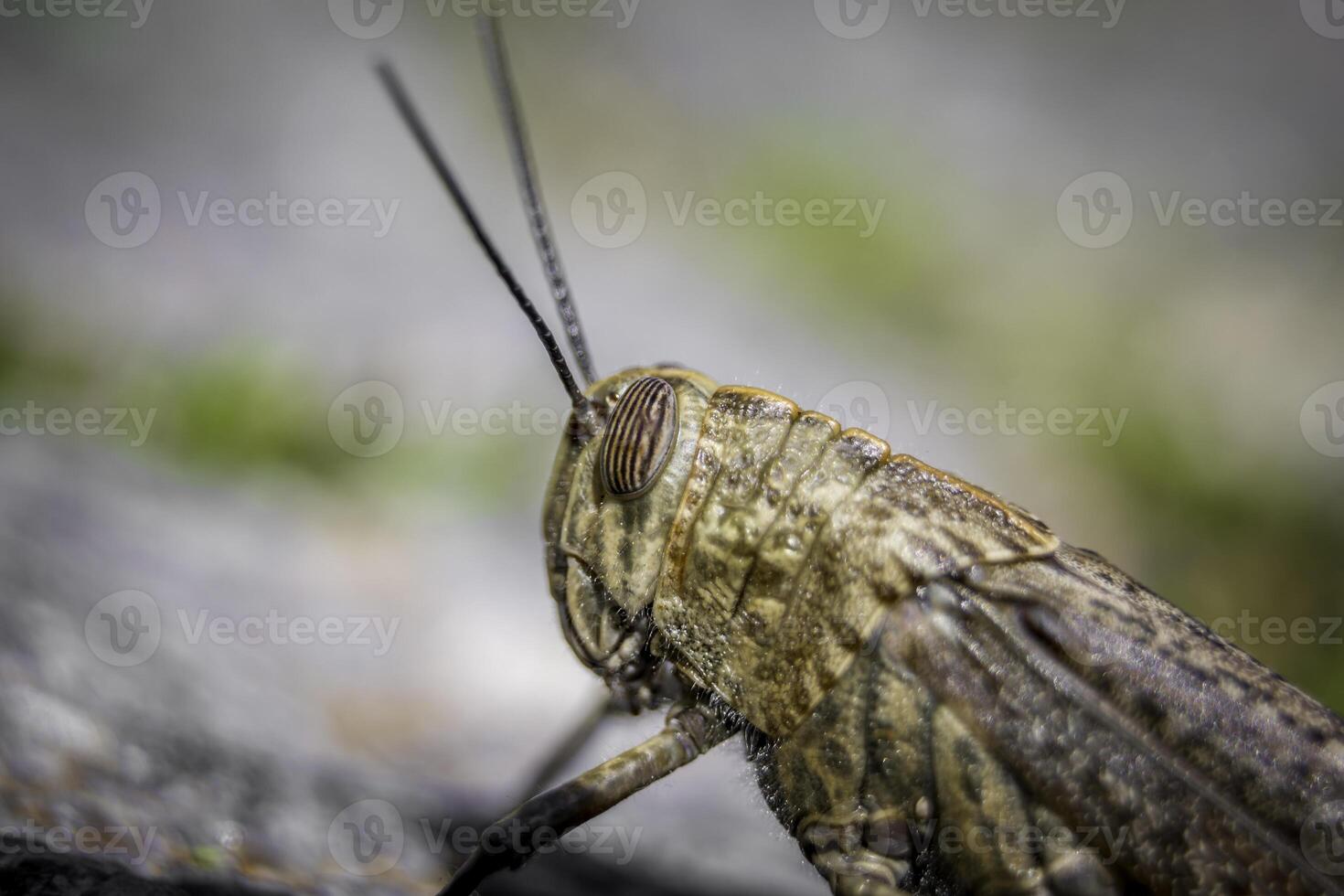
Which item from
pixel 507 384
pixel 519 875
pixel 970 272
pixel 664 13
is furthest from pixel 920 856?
pixel 664 13

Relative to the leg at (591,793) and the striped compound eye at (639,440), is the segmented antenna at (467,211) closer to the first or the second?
the striped compound eye at (639,440)

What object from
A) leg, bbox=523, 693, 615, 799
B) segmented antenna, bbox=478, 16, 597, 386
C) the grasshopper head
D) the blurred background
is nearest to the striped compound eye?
the grasshopper head

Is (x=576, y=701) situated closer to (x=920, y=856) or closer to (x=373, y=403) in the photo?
(x=373, y=403)

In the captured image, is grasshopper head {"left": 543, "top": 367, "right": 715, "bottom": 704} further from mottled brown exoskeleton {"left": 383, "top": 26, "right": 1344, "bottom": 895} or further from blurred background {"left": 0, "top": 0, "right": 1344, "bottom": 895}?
blurred background {"left": 0, "top": 0, "right": 1344, "bottom": 895}

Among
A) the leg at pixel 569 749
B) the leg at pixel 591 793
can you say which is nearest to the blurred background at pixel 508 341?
the leg at pixel 569 749

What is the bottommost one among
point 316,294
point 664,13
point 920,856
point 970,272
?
point 920,856

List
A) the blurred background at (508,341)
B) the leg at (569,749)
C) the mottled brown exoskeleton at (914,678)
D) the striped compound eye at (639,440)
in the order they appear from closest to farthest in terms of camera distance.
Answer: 1. the mottled brown exoskeleton at (914,678)
2. the striped compound eye at (639,440)
3. the blurred background at (508,341)
4. the leg at (569,749)
